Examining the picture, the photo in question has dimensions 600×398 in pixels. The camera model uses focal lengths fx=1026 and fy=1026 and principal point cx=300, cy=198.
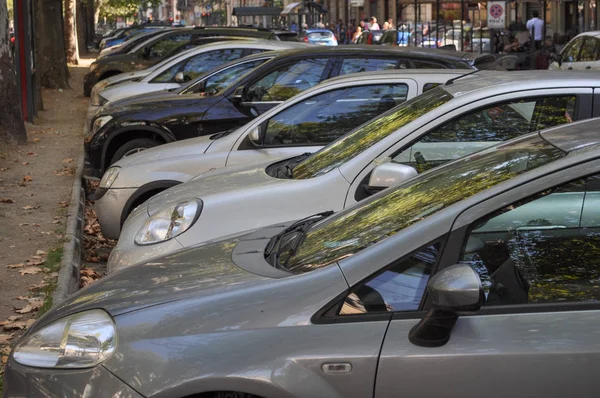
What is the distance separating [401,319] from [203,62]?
44.1 ft

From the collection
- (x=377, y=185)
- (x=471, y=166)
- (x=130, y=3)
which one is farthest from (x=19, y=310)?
(x=130, y=3)

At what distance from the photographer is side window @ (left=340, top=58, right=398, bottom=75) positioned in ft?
33.7

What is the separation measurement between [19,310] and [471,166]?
405cm

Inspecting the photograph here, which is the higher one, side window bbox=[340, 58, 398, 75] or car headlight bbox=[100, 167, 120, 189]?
side window bbox=[340, 58, 398, 75]

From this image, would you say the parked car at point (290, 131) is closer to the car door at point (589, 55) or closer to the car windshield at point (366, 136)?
the car windshield at point (366, 136)

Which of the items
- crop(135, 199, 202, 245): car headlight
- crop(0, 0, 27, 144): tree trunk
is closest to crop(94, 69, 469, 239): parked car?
crop(135, 199, 202, 245): car headlight

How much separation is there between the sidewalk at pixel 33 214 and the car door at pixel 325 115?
2.04 m

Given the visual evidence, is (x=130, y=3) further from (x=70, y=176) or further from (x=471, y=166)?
(x=471, y=166)

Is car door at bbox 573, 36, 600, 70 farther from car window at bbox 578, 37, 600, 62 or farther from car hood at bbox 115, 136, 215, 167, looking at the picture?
car hood at bbox 115, 136, 215, 167

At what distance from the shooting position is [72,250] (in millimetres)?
8766

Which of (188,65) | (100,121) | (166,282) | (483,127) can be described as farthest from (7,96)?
(166,282)

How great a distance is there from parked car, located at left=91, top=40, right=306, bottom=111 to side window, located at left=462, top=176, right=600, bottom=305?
482 inches

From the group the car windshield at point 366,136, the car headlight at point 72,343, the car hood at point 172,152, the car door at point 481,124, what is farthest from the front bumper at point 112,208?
the car headlight at point 72,343

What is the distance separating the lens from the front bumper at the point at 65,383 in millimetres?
3537
